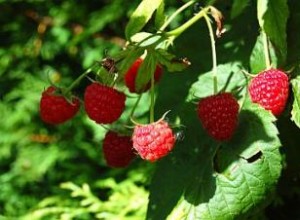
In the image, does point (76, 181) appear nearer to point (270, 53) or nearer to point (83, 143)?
point (83, 143)

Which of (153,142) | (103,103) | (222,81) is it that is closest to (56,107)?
(103,103)

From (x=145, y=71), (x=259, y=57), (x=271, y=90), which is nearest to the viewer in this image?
(x=271, y=90)

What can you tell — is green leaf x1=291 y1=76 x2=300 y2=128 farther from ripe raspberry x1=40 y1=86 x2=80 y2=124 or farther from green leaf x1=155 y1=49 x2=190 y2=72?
ripe raspberry x1=40 y1=86 x2=80 y2=124

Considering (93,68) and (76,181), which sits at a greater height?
(93,68)

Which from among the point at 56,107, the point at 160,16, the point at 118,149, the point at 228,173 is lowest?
the point at 228,173

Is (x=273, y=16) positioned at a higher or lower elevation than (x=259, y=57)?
higher

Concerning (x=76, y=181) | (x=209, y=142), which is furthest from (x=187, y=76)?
(x=76, y=181)

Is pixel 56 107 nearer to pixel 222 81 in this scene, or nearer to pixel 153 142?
pixel 153 142
